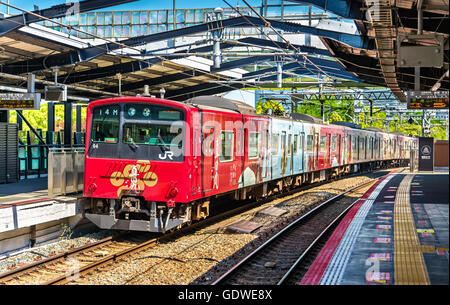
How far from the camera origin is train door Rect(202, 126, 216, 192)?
11.5 metres

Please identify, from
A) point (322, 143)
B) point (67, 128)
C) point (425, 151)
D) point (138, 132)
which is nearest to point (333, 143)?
point (322, 143)

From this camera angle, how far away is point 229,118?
1277 centimetres

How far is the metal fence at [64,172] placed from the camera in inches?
474

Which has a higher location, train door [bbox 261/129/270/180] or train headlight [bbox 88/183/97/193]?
train door [bbox 261/129/270/180]

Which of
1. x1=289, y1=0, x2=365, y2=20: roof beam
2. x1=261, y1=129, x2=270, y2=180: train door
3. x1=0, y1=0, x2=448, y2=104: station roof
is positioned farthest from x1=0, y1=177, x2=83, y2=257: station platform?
x1=289, y1=0, x2=365, y2=20: roof beam

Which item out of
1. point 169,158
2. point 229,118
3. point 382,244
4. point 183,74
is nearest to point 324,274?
point 382,244

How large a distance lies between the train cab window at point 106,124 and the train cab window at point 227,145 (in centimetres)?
251

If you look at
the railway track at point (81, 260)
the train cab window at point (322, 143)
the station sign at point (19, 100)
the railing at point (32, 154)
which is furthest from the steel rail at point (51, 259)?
the train cab window at point (322, 143)

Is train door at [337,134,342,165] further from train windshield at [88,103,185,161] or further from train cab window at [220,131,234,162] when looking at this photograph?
train windshield at [88,103,185,161]

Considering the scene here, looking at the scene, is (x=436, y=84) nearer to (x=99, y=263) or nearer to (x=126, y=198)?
(x=126, y=198)

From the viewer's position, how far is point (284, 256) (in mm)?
10164

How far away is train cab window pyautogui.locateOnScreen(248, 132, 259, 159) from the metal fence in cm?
436

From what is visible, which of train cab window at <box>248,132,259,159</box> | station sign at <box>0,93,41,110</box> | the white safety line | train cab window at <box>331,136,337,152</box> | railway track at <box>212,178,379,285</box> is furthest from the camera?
train cab window at <box>331,136,337,152</box>

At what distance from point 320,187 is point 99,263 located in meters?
15.6
